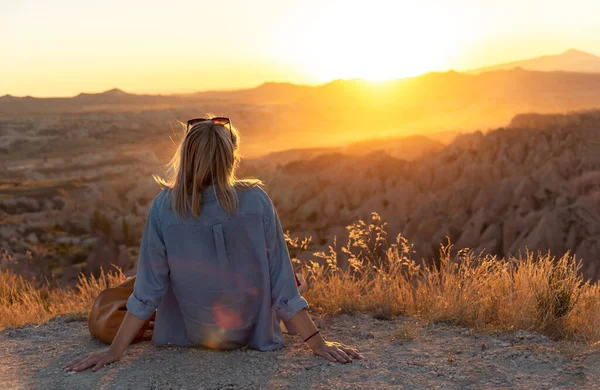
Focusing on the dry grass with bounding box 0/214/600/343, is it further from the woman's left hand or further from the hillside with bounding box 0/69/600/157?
the hillside with bounding box 0/69/600/157

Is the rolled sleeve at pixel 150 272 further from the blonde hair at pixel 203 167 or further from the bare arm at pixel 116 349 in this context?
the blonde hair at pixel 203 167

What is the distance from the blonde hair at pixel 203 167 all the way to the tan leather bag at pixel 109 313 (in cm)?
99

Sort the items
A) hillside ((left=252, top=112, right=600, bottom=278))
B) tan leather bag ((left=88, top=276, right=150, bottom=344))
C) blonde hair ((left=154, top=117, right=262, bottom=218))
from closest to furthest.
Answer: blonde hair ((left=154, top=117, right=262, bottom=218)), tan leather bag ((left=88, top=276, right=150, bottom=344)), hillside ((left=252, top=112, right=600, bottom=278))

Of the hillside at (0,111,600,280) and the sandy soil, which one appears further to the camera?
the hillside at (0,111,600,280)

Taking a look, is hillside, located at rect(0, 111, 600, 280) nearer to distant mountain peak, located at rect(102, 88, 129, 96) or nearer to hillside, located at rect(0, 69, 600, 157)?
hillside, located at rect(0, 69, 600, 157)

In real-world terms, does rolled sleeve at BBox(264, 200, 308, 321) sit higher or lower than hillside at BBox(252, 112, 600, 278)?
higher

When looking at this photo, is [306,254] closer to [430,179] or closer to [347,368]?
[430,179]

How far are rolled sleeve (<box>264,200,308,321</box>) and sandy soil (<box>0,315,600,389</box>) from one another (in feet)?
1.07

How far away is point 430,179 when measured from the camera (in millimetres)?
20844

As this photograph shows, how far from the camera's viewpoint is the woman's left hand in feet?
11.5

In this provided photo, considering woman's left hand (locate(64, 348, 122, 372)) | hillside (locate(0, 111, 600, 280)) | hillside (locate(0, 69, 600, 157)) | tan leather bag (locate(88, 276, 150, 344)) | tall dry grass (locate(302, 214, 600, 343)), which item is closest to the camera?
woman's left hand (locate(64, 348, 122, 372))

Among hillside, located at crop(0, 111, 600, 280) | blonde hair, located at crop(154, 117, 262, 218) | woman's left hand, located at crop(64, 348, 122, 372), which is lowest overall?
hillside, located at crop(0, 111, 600, 280)

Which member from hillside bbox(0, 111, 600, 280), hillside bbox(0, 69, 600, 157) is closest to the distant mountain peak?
hillside bbox(0, 69, 600, 157)

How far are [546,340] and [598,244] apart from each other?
378 inches
